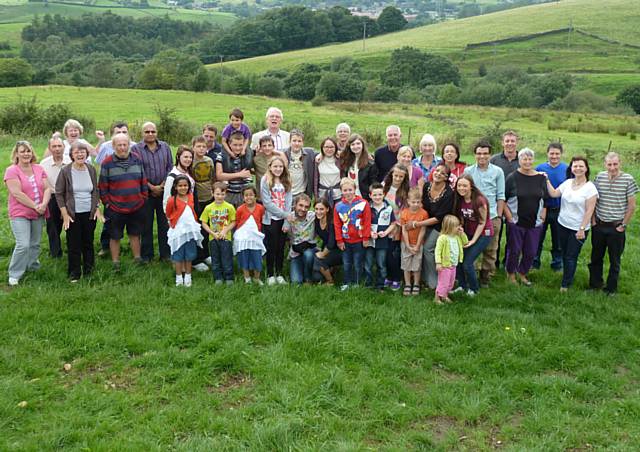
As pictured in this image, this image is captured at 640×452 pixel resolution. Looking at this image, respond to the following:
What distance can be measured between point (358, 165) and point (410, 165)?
785mm

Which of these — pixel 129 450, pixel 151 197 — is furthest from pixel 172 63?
pixel 129 450

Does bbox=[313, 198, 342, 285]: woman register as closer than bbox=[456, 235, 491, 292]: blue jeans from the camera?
No

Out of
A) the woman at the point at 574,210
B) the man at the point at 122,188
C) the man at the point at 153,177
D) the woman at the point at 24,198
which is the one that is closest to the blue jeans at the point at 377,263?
the woman at the point at 574,210

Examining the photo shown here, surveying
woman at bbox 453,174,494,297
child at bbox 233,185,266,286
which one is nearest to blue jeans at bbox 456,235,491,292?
woman at bbox 453,174,494,297

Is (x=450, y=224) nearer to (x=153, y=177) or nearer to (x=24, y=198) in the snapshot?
Answer: (x=153, y=177)

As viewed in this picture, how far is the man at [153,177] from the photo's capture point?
8211mm

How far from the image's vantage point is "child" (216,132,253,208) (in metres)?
8.09

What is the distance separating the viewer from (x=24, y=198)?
7.42 m

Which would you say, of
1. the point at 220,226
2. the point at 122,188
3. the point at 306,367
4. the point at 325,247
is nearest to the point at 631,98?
the point at 325,247

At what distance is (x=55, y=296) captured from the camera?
281 inches

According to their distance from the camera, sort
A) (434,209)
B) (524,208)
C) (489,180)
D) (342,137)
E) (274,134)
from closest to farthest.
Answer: (434,209) → (489,180) → (524,208) → (342,137) → (274,134)

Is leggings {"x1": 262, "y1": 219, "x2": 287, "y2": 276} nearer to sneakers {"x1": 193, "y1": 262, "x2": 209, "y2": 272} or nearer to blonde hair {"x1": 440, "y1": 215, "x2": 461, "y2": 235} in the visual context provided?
sneakers {"x1": 193, "y1": 262, "x2": 209, "y2": 272}

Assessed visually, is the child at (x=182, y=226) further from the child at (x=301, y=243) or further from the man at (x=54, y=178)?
the man at (x=54, y=178)

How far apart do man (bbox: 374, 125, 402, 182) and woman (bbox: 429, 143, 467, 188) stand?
738 millimetres
